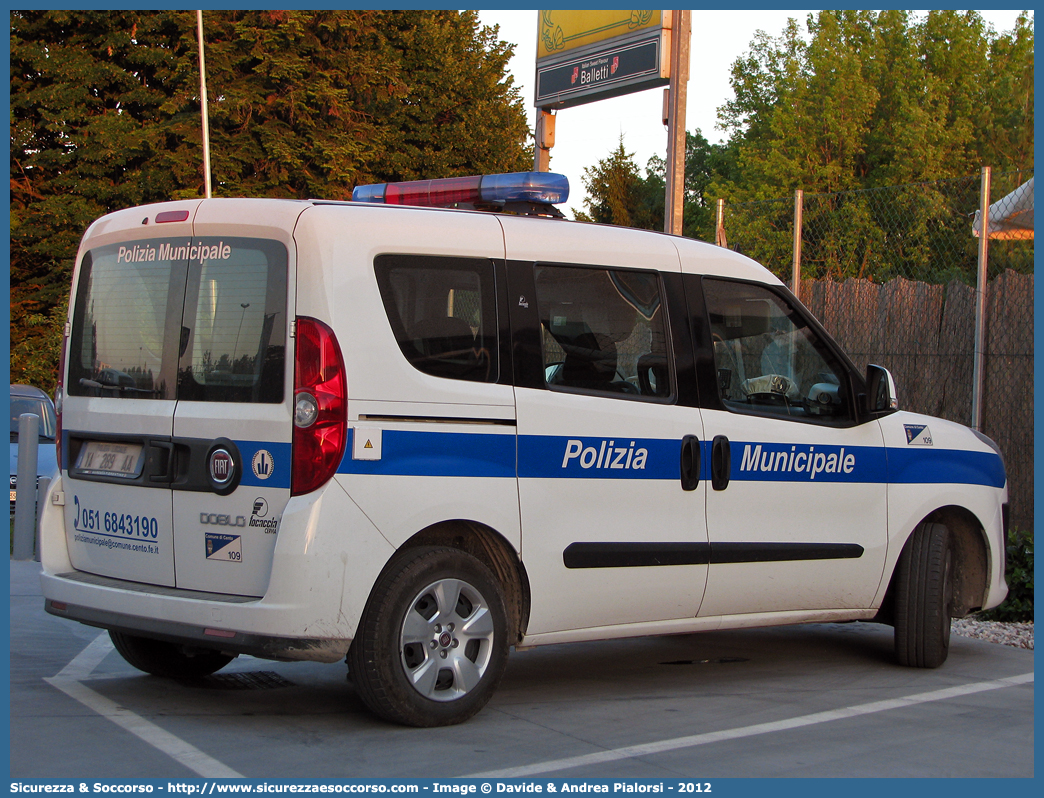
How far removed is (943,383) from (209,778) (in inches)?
→ 264

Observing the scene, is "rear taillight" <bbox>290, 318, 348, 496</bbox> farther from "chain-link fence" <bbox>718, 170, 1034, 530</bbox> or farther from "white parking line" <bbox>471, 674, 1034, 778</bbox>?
"chain-link fence" <bbox>718, 170, 1034, 530</bbox>

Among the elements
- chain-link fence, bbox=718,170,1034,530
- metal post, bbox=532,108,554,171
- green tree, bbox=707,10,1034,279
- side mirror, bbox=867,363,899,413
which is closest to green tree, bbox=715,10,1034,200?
green tree, bbox=707,10,1034,279

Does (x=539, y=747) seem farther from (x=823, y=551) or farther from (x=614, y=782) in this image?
(x=823, y=551)

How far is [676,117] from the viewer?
10641 mm

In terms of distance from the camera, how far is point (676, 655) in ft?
22.1

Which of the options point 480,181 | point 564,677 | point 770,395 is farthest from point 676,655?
point 480,181

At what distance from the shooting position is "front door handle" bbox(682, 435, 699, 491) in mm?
5445

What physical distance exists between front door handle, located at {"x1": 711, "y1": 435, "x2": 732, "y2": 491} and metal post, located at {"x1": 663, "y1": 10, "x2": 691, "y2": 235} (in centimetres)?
520

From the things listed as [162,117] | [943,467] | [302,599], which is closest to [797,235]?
[943,467]

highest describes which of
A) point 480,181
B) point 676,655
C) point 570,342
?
point 480,181

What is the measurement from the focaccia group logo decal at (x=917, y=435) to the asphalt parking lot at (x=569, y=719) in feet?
4.00

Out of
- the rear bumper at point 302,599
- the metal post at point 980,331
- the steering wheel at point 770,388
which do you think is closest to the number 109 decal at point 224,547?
the rear bumper at point 302,599

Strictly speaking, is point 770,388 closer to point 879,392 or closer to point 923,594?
point 879,392

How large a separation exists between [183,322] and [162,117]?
3110 cm
